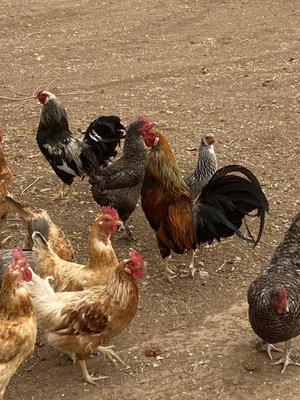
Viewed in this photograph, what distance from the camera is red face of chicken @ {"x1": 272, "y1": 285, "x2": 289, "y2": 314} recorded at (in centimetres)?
506

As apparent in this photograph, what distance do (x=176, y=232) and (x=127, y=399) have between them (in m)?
1.94

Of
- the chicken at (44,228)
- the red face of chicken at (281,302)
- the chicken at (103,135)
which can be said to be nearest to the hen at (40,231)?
the chicken at (44,228)

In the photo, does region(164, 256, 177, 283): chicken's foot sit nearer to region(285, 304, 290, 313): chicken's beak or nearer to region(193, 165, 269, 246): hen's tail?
region(193, 165, 269, 246): hen's tail

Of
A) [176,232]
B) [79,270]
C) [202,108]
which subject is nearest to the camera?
[79,270]

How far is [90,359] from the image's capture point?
577 cm

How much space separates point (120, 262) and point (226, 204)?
5.10ft

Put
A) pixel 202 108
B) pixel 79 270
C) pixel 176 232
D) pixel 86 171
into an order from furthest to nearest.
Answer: pixel 202 108
pixel 86 171
pixel 176 232
pixel 79 270

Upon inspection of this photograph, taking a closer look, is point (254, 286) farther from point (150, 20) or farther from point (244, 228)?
point (150, 20)

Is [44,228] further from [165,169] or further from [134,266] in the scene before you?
[165,169]

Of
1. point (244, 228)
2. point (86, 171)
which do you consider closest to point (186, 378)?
point (244, 228)

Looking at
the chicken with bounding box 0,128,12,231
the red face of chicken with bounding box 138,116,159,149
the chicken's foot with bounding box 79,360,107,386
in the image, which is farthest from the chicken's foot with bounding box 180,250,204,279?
the chicken with bounding box 0,128,12,231

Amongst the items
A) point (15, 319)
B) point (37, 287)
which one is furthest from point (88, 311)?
point (15, 319)

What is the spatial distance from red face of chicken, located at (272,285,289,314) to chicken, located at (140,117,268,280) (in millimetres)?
1352

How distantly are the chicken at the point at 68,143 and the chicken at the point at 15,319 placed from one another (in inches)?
121
